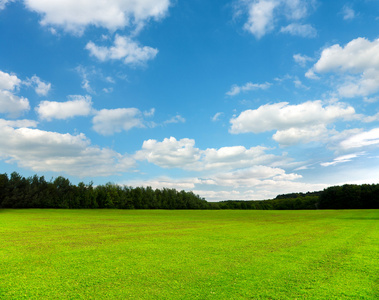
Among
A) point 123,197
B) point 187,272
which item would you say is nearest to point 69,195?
point 123,197

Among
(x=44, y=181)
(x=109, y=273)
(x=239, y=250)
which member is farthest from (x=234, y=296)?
(x=44, y=181)

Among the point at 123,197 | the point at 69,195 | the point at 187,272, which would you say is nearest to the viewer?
the point at 187,272

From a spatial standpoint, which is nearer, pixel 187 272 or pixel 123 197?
pixel 187 272

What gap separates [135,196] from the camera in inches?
4577

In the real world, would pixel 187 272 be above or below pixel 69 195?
below

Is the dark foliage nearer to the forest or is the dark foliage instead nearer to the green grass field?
the forest

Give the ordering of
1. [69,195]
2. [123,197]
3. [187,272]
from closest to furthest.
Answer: [187,272] → [69,195] → [123,197]

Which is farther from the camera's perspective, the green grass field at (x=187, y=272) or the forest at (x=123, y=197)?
the forest at (x=123, y=197)

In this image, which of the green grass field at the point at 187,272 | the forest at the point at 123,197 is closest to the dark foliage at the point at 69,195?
the forest at the point at 123,197

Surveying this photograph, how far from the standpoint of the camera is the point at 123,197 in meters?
109

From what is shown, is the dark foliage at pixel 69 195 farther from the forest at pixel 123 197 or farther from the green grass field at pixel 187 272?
the green grass field at pixel 187 272

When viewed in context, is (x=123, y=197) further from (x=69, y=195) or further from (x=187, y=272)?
(x=187, y=272)

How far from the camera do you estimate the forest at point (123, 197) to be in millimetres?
89562

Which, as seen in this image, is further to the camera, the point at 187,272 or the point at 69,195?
the point at 69,195
